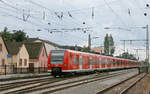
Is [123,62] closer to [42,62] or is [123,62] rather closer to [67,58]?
[42,62]

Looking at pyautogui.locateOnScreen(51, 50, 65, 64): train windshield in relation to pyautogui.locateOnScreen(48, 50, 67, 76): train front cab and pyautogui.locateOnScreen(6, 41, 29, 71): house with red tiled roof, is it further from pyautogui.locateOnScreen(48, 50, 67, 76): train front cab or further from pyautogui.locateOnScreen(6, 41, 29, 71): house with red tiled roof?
pyautogui.locateOnScreen(6, 41, 29, 71): house with red tiled roof

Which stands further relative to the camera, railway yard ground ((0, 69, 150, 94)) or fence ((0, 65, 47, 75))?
fence ((0, 65, 47, 75))

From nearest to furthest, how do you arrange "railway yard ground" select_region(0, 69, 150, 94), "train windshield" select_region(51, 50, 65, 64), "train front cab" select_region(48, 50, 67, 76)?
"railway yard ground" select_region(0, 69, 150, 94)
"train front cab" select_region(48, 50, 67, 76)
"train windshield" select_region(51, 50, 65, 64)

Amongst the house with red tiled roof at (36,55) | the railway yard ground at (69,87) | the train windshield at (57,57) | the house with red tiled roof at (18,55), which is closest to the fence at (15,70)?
the house with red tiled roof at (18,55)

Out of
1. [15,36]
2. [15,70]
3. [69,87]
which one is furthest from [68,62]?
[15,36]

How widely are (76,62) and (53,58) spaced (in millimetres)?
2975

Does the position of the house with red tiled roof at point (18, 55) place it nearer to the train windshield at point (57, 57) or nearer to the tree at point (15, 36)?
the train windshield at point (57, 57)

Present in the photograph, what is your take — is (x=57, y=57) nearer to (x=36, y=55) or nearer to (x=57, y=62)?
(x=57, y=62)

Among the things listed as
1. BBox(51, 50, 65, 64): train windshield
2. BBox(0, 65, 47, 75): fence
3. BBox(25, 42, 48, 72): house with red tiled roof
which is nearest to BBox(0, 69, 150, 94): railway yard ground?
BBox(51, 50, 65, 64): train windshield

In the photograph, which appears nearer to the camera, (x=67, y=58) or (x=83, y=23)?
(x=67, y=58)

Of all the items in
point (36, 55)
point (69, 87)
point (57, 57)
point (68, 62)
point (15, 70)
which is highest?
point (36, 55)

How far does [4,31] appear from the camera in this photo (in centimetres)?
8462

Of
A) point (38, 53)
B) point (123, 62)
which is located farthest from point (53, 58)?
point (123, 62)

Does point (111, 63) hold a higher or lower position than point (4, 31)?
lower
